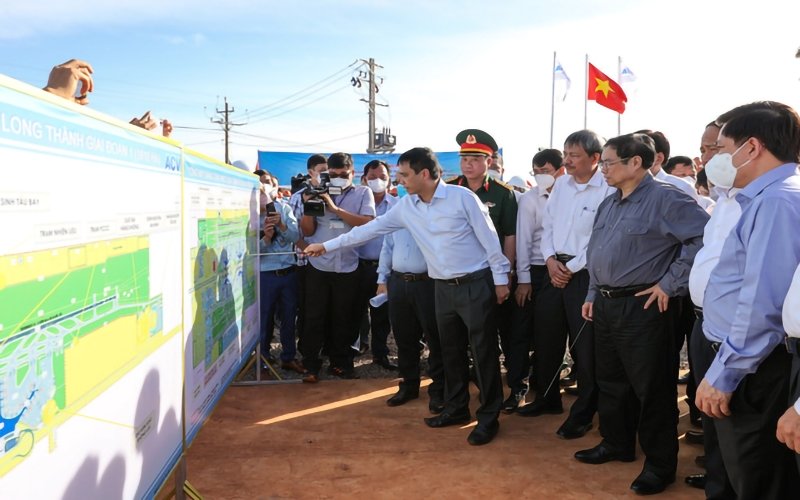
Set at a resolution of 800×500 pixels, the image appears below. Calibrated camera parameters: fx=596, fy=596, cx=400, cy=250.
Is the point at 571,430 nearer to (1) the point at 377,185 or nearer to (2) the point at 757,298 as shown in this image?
(2) the point at 757,298

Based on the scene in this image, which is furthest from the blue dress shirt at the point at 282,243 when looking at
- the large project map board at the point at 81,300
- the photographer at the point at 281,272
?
the large project map board at the point at 81,300

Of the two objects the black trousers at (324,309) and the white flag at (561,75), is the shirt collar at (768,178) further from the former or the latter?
the white flag at (561,75)

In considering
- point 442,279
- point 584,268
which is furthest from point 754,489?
point 442,279

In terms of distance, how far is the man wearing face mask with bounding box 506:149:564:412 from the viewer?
4.51 meters

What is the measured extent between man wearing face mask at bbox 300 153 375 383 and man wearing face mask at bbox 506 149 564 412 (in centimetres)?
146

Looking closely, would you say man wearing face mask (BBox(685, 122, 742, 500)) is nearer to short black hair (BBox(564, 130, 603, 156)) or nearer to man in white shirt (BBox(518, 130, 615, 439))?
man in white shirt (BBox(518, 130, 615, 439))

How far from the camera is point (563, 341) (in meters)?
4.38

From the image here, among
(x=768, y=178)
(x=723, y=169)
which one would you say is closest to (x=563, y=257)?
(x=723, y=169)

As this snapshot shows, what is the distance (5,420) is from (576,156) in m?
3.43

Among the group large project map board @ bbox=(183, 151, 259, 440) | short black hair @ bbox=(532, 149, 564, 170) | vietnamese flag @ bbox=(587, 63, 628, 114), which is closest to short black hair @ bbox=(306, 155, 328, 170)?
large project map board @ bbox=(183, 151, 259, 440)

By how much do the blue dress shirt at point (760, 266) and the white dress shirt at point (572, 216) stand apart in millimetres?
1701

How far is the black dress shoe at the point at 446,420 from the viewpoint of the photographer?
4234 millimetres

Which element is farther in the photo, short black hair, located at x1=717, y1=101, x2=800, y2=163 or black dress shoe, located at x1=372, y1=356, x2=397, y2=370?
black dress shoe, located at x1=372, y1=356, x2=397, y2=370

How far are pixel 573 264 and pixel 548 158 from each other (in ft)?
4.55
